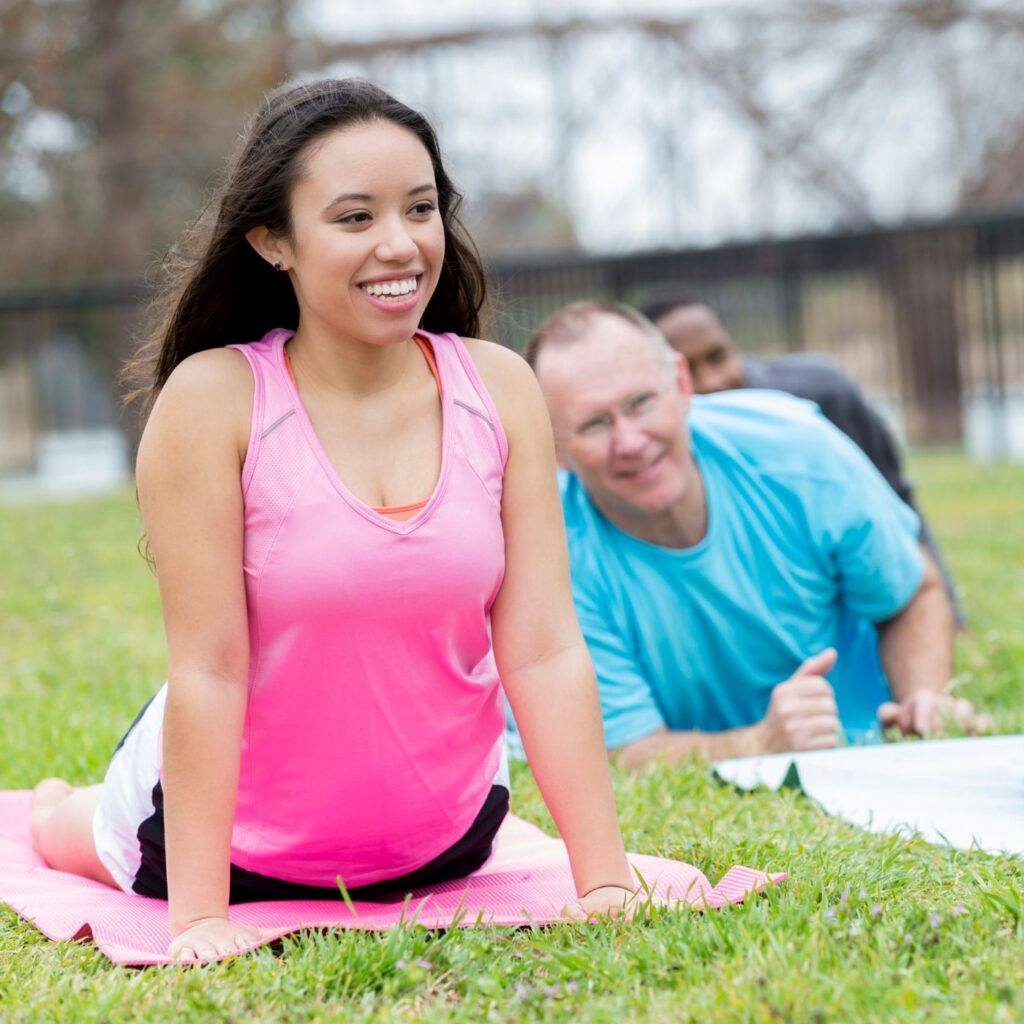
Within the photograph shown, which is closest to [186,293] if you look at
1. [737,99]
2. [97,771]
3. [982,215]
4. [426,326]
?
[426,326]

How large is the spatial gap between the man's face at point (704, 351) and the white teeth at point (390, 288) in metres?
3.92

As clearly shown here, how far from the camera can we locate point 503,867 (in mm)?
Answer: 3098

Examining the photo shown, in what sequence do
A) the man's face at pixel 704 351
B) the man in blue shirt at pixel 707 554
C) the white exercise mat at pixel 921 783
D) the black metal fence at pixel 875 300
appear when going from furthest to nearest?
1. the black metal fence at pixel 875 300
2. the man's face at pixel 704 351
3. the man in blue shirt at pixel 707 554
4. the white exercise mat at pixel 921 783

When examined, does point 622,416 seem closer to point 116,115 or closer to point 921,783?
point 921,783

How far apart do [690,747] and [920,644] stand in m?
0.76

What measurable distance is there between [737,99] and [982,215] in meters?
3.52

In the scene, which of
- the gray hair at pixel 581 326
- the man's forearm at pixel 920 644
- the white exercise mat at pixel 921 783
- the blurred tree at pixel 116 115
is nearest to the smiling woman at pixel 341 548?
the white exercise mat at pixel 921 783

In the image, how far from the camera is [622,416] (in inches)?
165

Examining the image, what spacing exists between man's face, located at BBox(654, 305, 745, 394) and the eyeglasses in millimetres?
2223

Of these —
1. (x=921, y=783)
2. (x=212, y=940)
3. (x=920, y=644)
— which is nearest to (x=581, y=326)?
(x=920, y=644)

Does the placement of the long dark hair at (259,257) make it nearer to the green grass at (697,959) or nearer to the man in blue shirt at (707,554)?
the green grass at (697,959)

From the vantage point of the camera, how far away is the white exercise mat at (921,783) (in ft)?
10.6

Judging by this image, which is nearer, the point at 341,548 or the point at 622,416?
the point at 341,548

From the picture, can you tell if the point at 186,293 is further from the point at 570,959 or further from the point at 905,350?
the point at 905,350
